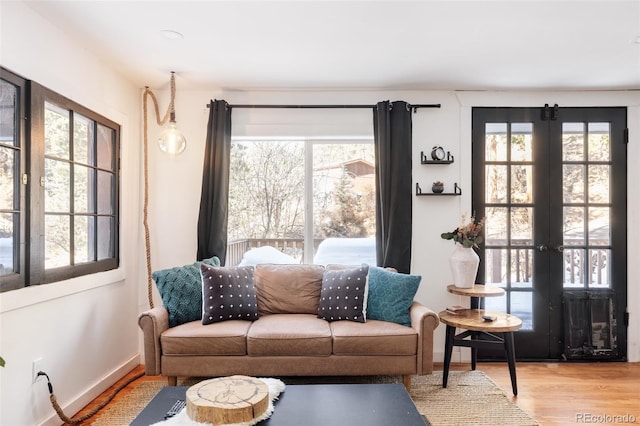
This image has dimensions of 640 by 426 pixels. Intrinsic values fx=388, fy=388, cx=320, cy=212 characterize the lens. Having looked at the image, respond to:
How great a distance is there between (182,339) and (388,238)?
1850 mm

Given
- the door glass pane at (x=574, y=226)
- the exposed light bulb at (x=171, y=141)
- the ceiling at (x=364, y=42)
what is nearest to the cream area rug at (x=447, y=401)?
the door glass pane at (x=574, y=226)

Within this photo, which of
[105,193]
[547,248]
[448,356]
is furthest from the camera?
[547,248]

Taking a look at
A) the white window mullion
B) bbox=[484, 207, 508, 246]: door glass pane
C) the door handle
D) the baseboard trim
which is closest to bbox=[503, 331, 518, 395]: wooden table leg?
bbox=[484, 207, 508, 246]: door glass pane

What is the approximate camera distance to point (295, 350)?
104 inches

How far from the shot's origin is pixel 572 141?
3.61 m

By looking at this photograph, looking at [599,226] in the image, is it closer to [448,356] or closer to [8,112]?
[448,356]

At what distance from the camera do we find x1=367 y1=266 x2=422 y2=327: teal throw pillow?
9.56ft

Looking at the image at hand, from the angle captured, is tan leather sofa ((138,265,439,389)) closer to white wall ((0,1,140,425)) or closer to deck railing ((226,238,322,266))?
white wall ((0,1,140,425))

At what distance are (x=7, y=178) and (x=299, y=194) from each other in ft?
7.22

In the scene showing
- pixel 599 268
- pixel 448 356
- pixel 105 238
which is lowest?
pixel 448 356

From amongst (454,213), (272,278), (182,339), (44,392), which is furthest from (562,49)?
(44,392)

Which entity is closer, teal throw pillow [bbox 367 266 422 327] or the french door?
teal throw pillow [bbox 367 266 422 327]

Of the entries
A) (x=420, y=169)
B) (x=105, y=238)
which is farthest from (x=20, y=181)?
(x=420, y=169)

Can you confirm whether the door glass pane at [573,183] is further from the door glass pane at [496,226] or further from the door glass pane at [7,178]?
the door glass pane at [7,178]
